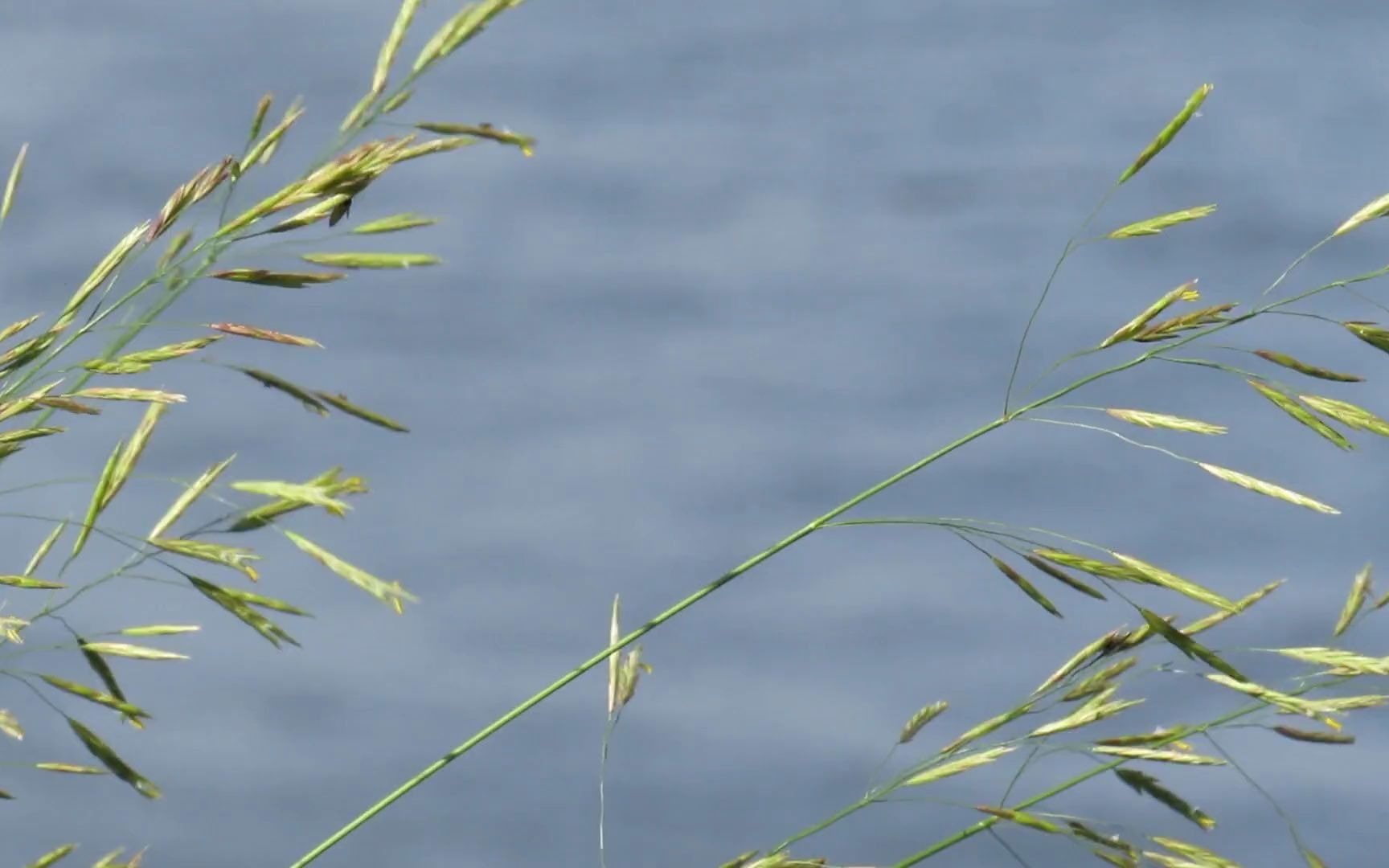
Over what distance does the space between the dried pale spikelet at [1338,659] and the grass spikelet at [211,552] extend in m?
0.68

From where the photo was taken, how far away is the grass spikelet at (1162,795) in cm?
121

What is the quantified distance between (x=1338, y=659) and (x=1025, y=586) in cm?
22

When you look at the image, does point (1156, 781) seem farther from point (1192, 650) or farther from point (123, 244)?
point (123, 244)

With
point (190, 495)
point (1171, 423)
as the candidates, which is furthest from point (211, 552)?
point (1171, 423)

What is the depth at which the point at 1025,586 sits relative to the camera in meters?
1.25

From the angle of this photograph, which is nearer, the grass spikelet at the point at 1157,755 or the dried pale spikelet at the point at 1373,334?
the grass spikelet at the point at 1157,755

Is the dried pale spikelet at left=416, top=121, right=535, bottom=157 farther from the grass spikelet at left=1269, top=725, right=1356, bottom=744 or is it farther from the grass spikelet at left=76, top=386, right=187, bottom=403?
the grass spikelet at left=1269, top=725, right=1356, bottom=744

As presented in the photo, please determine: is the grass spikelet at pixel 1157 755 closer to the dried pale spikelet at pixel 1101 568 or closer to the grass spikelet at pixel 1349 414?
the dried pale spikelet at pixel 1101 568

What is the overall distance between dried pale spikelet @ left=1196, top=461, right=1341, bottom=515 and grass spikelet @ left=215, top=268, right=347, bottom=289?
573 mm

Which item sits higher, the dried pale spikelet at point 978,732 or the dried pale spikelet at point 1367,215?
the dried pale spikelet at point 1367,215

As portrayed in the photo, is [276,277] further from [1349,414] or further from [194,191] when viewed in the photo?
[1349,414]

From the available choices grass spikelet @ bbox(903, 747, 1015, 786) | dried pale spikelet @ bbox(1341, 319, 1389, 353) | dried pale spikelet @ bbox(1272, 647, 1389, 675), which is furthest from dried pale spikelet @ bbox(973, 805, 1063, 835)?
dried pale spikelet @ bbox(1341, 319, 1389, 353)

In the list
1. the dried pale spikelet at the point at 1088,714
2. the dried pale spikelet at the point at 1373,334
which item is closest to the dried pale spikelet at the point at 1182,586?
the dried pale spikelet at the point at 1088,714

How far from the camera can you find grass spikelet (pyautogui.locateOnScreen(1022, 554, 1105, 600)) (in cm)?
118
